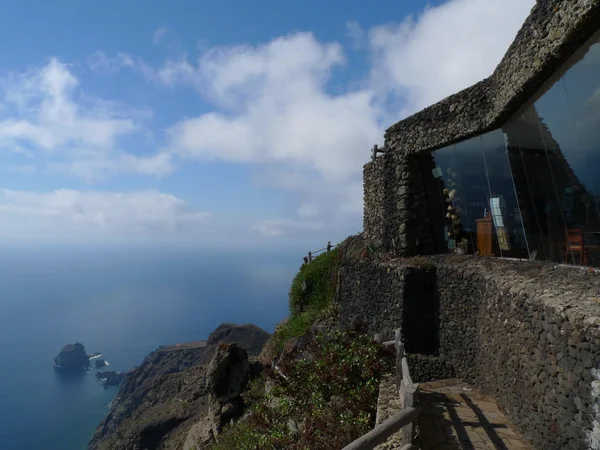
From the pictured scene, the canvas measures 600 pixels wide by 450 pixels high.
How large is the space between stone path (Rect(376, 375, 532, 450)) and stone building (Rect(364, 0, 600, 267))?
3.93m

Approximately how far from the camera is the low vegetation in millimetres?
8055

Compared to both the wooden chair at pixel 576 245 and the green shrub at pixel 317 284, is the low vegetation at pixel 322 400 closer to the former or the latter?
the wooden chair at pixel 576 245

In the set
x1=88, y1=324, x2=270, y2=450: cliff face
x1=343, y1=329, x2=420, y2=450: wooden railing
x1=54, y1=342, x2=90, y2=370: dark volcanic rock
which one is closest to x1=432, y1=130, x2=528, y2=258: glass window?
x1=343, y1=329, x2=420, y2=450: wooden railing

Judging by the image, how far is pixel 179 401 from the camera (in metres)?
39.1

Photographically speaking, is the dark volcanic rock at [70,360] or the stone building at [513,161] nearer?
the stone building at [513,161]

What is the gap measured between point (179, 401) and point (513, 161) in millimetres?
40127

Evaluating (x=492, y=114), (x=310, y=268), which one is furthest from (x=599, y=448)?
(x=310, y=268)

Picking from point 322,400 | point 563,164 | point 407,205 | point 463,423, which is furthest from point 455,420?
point 407,205

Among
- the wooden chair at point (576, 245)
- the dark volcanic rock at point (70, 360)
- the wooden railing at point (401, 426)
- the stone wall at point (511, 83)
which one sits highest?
the stone wall at point (511, 83)

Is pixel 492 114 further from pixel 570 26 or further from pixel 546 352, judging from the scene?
pixel 546 352

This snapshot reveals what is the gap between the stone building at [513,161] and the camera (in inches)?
297

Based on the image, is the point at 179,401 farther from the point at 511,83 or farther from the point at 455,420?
the point at 511,83

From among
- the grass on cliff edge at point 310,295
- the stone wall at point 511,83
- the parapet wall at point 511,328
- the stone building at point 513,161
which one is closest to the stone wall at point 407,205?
the stone building at point 513,161

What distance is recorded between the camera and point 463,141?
12477 millimetres
